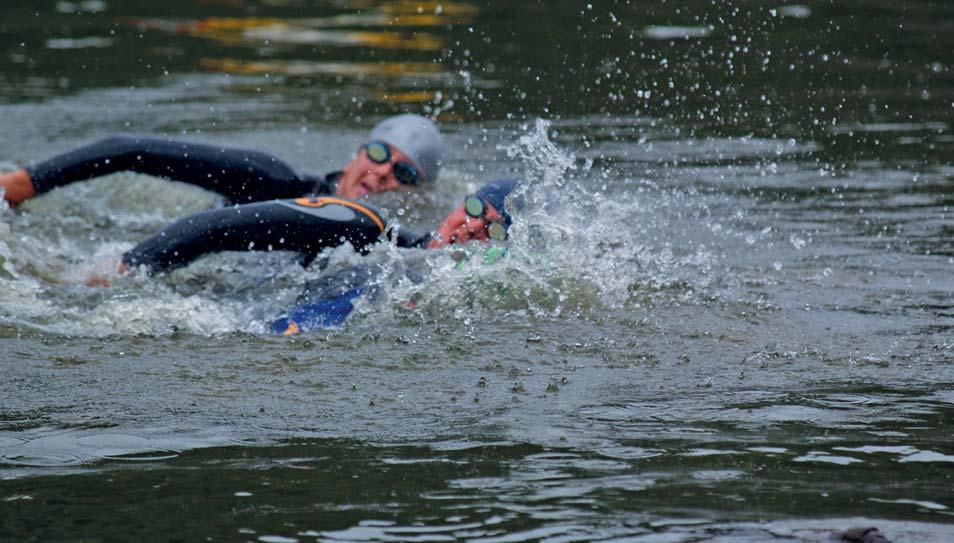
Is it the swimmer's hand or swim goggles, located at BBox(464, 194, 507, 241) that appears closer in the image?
the swimmer's hand

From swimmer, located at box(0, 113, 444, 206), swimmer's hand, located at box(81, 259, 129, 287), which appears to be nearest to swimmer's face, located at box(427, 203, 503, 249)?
swimmer, located at box(0, 113, 444, 206)

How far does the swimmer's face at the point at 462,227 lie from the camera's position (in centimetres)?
605

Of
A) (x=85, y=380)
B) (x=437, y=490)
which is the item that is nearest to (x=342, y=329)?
(x=85, y=380)

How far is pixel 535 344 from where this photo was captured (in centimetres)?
495

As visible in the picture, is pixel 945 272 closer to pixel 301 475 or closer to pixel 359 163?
pixel 359 163

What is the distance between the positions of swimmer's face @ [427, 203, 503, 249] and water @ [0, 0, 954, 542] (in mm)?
154

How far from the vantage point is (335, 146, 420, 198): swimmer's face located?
685cm

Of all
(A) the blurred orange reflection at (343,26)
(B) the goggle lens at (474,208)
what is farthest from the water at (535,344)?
(A) the blurred orange reflection at (343,26)

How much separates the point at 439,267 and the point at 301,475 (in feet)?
6.96

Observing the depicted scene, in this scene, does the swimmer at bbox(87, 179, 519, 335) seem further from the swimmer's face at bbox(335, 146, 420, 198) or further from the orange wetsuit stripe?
the swimmer's face at bbox(335, 146, 420, 198)

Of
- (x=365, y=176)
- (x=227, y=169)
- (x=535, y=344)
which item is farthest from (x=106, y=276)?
(x=535, y=344)

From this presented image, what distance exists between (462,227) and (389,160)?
1.12 meters

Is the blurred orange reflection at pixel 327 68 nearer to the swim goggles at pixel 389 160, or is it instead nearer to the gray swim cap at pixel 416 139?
the gray swim cap at pixel 416 139

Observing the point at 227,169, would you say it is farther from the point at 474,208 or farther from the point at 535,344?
the point at 535,344
